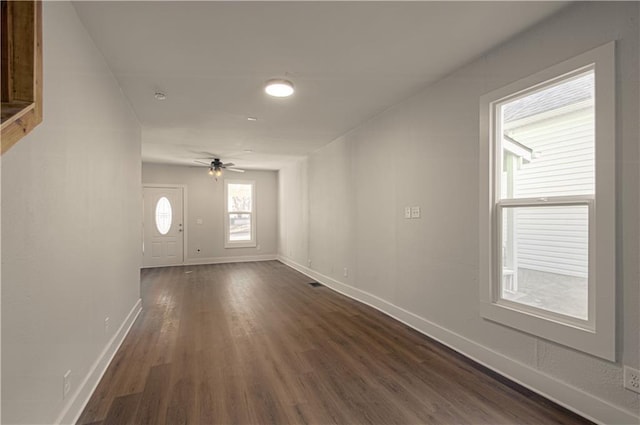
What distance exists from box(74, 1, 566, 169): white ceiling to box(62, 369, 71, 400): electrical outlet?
2.25 m

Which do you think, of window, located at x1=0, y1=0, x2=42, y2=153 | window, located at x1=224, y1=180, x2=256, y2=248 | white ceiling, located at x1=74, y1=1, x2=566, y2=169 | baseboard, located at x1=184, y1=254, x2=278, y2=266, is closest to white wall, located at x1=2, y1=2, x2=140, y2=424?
white ceiling, located at x1=74, y1=1, x2=566, y2=169

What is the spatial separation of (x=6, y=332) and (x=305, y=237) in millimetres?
5244

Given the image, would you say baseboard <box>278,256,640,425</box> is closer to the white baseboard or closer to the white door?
the white baseboard

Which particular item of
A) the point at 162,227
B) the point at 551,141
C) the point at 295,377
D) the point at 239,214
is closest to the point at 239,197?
the point at 239,214

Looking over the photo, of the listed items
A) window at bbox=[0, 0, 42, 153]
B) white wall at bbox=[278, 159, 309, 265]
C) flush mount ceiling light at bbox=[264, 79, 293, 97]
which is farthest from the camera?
white wall at bbox=[278, 159, 309, 265]

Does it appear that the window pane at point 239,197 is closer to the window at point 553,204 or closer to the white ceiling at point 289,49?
the white ceiling at point 289,49

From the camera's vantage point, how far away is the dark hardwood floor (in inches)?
70.5

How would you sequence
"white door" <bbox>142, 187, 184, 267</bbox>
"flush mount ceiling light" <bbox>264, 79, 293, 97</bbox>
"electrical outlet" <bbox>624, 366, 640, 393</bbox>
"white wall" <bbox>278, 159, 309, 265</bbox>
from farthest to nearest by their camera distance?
1. "white door" <bbox>142, 187, 184, 267</bbox>
2. "white wall" <bbox>278, 159, 309, 265</bbox>
3. "flush mount ceiling light" <bbox>264, 79, 293, 97</bbox>
4. "electrical outlet" <bbox>624, 366, 640, 393</bbox>

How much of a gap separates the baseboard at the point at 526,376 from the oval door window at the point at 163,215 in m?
6.08

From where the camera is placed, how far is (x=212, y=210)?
770cm

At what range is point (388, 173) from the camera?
11.9 ft

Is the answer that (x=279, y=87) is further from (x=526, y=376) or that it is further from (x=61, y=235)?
(x=526, y=376)

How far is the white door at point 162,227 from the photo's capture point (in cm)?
702

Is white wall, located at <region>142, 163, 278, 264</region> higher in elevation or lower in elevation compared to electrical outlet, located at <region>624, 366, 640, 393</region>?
higher
